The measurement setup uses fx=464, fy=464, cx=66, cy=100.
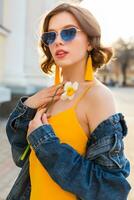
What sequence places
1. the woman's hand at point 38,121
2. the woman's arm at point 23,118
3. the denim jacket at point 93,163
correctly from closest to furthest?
1. the denim jacket at point 93,163
2. the woman's hand at point 38,121
3. the woman's arm at point 23,118

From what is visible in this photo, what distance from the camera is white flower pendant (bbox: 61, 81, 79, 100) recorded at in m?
1.50

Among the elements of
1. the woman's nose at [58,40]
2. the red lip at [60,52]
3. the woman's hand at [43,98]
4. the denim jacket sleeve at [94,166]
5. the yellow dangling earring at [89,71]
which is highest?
the woman's nose at [58,40]

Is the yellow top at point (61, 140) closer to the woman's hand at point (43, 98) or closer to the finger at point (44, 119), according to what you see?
the finger at point (44, 119)

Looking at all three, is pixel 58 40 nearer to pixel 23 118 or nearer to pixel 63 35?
pixel 63 35

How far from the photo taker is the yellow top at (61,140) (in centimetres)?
142

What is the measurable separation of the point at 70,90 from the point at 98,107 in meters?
0.12

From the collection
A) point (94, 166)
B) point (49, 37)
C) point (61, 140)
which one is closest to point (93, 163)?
point (94, 166)

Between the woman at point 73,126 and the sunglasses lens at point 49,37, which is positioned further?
the sunglasses lens at point 49,37

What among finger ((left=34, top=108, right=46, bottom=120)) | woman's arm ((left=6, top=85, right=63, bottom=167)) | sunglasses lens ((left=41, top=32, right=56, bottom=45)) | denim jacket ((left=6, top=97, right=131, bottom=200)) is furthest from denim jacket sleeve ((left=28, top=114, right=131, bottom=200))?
sunglasses lens ((left=41, top=32, right=56, bottom=45))

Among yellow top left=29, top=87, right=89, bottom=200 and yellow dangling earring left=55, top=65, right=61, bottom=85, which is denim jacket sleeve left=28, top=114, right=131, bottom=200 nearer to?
yellow top left=29, top=87, right=89, bottom=200

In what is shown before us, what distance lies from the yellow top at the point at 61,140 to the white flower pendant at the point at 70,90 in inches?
1.2

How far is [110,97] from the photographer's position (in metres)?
1.46

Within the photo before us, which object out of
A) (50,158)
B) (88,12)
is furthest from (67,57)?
(50,158)

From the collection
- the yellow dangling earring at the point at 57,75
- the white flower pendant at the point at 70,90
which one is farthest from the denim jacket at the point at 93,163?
the yellow dangling earring at the point at 57,75
